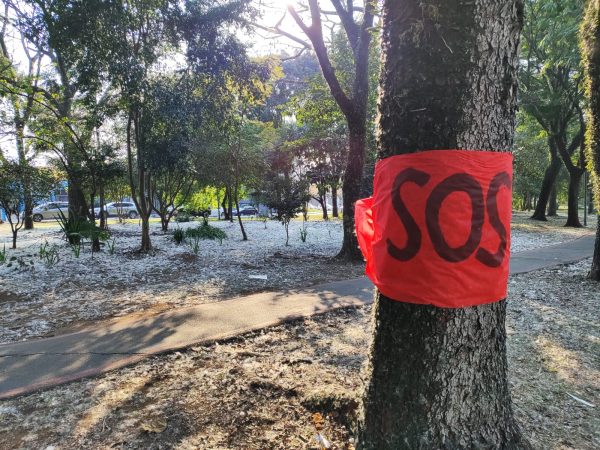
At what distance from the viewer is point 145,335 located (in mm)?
3801

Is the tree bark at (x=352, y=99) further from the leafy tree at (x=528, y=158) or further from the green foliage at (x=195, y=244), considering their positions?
the leafy tree at (x=528, y=158)

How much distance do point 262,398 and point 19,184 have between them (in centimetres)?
931

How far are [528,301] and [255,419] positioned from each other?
160 inches

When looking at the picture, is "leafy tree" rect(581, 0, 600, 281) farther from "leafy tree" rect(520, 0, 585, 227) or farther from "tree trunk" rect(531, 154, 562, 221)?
"tree trunk" rect(531, 154, 562, 221)

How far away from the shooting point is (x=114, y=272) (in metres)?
7.21

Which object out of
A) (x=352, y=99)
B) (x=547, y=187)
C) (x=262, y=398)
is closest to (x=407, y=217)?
(x=262, y=398)

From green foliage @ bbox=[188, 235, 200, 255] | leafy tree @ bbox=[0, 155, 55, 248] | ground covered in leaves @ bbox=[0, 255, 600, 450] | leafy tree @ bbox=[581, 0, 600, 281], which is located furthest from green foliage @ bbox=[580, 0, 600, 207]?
leafy tree @ bbox=[0, 155, 55, 248]

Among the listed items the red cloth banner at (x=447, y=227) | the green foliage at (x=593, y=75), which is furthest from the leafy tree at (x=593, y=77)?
the red cloth banner at (x=447, y=227)

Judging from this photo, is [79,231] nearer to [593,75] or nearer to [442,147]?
[442,147]

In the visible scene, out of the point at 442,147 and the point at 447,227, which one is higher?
the point at 442,147

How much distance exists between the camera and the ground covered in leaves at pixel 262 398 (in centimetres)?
209

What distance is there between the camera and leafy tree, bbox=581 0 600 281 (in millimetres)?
5066

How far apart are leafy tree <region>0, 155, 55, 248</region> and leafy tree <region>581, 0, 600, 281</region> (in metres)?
11.2

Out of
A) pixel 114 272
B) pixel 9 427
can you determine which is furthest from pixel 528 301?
pixel 114 272
